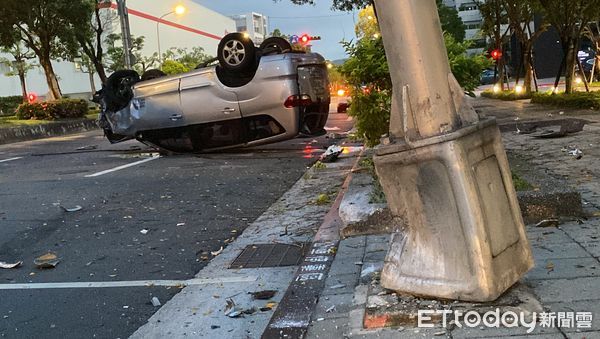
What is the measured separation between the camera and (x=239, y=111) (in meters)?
11.6

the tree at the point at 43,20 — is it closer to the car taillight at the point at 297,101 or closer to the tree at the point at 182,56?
the car taillight at the point at 297,101

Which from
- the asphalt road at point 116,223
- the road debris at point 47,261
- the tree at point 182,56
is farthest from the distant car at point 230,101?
the tree at point 182,56

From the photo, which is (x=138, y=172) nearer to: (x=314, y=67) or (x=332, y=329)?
(x=314, y=67)

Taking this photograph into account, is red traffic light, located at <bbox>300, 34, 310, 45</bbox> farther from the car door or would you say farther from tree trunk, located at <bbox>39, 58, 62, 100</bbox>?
the car door

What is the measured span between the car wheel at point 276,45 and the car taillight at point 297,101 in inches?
46.7

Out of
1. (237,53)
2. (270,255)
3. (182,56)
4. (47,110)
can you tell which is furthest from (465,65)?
(182,56)

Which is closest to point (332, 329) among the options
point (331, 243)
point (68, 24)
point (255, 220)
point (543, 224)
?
point (331, 243)

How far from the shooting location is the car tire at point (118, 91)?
12.7 m

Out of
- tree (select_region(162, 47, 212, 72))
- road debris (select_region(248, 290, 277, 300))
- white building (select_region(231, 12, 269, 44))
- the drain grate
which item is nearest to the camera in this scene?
road debris (select_region(248, 290, 277, 300))

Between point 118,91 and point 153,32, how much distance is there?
1740 inches

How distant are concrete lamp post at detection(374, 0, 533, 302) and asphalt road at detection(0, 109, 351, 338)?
79.9 inches

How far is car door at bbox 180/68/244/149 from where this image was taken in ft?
38.1

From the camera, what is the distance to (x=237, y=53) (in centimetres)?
1133

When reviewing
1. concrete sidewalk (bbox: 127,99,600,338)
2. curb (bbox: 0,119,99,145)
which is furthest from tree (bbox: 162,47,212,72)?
concrete sidewalk (bbox: 127,99,600,338)
